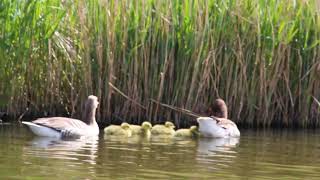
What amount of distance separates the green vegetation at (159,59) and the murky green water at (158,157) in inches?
46.9

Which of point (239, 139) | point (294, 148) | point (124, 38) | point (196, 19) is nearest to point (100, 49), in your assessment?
point (124, 38)

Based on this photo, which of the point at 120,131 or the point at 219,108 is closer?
the point at 120,131

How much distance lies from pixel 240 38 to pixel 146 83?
5.42 ft

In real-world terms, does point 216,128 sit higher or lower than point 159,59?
lower

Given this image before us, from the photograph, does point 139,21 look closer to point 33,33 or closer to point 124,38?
point 124,38

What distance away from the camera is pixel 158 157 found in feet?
33.7

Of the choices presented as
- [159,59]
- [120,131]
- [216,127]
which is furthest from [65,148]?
[159,59]

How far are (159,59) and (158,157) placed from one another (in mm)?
4170

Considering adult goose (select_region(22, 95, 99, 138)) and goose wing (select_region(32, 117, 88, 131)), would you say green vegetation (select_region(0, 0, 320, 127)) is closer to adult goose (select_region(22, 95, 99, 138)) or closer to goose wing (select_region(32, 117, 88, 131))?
adult goose (select_region(22, 95, 99, 138))

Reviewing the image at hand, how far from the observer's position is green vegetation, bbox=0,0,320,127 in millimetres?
13938

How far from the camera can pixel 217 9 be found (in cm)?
1438

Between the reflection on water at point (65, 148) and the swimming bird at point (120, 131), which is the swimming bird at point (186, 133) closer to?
the swimming bird at point (120, 131)

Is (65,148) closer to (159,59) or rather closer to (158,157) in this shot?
(158,157)

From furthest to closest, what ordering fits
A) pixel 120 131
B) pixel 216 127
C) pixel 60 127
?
pixel 216 127 → pixel 120 131 → pixel 60 127
